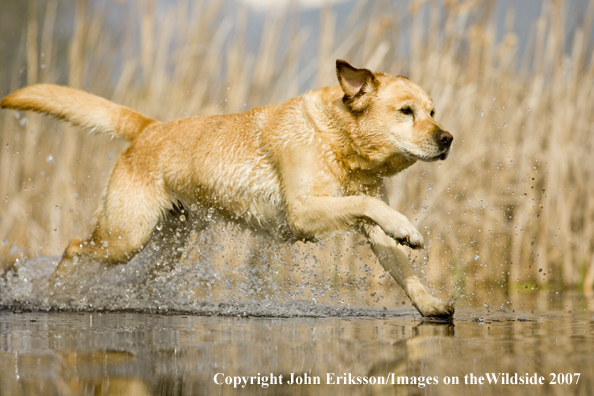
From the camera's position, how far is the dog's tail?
442 cm

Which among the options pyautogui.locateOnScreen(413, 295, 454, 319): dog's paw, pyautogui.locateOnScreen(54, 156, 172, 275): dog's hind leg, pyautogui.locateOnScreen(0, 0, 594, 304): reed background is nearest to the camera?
pyautogui.locateOnScreen(413, 295, 454, 319): dog's paw

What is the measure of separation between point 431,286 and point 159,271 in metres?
2.42

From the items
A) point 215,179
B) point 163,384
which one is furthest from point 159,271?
point 163,384

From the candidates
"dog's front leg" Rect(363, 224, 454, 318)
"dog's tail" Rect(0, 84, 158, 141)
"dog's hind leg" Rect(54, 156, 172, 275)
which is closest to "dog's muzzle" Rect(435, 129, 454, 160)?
"dog's front leg" Rect(363, 224, 454, 318)

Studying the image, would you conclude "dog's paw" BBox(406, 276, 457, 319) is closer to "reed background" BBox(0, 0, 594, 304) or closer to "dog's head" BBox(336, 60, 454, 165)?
"dog's head" BBox(336, 60, 454, 165)

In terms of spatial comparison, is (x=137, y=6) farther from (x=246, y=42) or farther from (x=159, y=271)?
(x=159, y=271)

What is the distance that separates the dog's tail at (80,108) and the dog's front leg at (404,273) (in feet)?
5.93

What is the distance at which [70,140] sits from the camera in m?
6.30

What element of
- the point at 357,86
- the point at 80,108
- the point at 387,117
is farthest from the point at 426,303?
→ the point at 80,108

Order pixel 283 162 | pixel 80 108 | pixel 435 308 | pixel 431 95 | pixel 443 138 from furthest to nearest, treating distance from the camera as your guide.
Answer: pixel 431 95, pixel 80 108, pixel 283 162, pixel 435 308, pixel 443 138

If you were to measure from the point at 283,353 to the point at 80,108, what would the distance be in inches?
109

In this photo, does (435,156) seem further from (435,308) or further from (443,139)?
(435,308)

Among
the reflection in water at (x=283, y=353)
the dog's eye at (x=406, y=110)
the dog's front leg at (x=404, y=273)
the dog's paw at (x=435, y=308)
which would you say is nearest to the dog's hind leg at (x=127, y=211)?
the reflection in water at (x=283, y=353)

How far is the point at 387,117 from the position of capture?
368 centimetres
